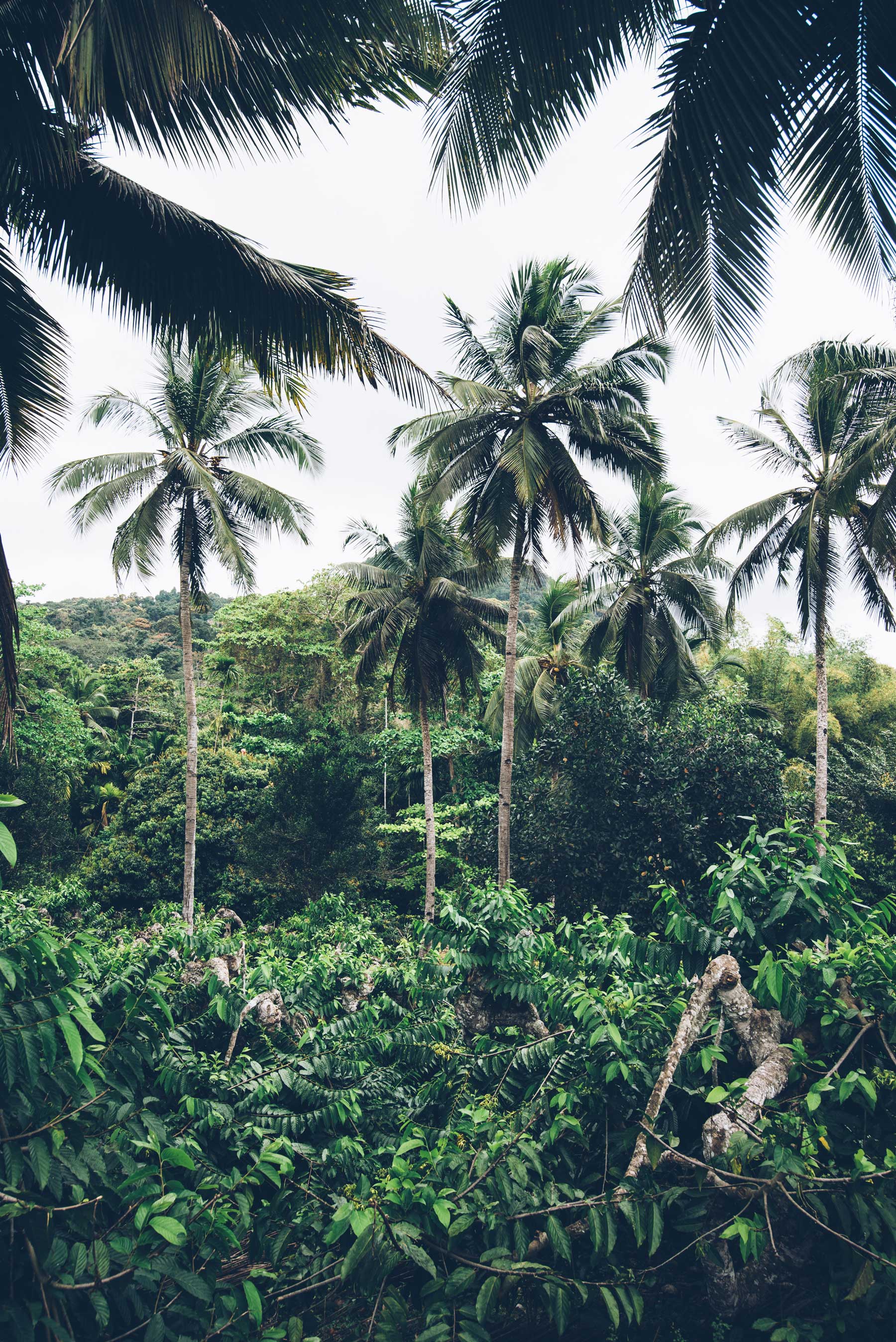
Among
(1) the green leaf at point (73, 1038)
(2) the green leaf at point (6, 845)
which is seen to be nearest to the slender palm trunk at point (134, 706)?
(1) the green leaf at point (73, 1038)

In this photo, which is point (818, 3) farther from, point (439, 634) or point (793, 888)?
point (439, 634)

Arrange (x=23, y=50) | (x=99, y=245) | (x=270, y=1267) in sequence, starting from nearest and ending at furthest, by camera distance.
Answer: (x=270, y=1267)
(x=23, y=50)
(x=99, y=245)

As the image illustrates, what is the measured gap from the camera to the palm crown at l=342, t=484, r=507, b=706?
1683 centimetres

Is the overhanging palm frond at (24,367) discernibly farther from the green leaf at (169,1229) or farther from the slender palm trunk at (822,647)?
the slender palm trunk at (822,647)

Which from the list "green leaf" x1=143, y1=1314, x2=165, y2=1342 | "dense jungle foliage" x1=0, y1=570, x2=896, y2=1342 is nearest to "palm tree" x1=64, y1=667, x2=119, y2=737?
"dense jungle foliage" x1=0, y1=570, x2=896, y2=1342

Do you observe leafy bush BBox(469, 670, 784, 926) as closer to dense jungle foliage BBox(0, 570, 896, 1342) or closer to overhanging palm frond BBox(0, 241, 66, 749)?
dense jungle foliage BBox(0, 570, 896, 1342)

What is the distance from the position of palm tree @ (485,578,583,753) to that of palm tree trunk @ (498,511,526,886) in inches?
138

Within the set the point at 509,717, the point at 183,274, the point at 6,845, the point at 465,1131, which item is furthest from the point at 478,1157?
the point at 509,717

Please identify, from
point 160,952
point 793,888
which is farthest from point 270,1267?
point 793,888

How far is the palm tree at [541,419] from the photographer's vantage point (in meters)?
12.8

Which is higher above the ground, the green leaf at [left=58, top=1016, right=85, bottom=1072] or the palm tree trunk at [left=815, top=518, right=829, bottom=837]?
the palm tree trunk at [left=815, top=518, right=829, bottom=837]

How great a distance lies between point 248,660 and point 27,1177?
25.0 metres

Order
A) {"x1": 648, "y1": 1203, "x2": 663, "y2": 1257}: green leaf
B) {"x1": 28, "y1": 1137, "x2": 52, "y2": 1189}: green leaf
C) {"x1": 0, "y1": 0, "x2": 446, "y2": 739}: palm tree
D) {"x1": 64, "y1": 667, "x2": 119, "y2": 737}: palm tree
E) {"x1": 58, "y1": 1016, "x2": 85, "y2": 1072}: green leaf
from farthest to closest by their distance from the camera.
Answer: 1. {"x1": 64, "y1": 667, "x2": 119, "y2": 737}: palm tree
2. {"x1": 0, "y1": 0, "x2": 446, "y2": 739}: palm tree
3. {"x1": 648, "y1": 1203, "x2": 663, "y2": 1257}: green leaf
4. {"x1": 28, "y1": 1137, "x2": 52, "y2": 1189}: green leaf
5. {"x1": 58, "y1": 1016, "x2": 85, "y2": 1072}: green leaf

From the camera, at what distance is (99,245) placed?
407cm
